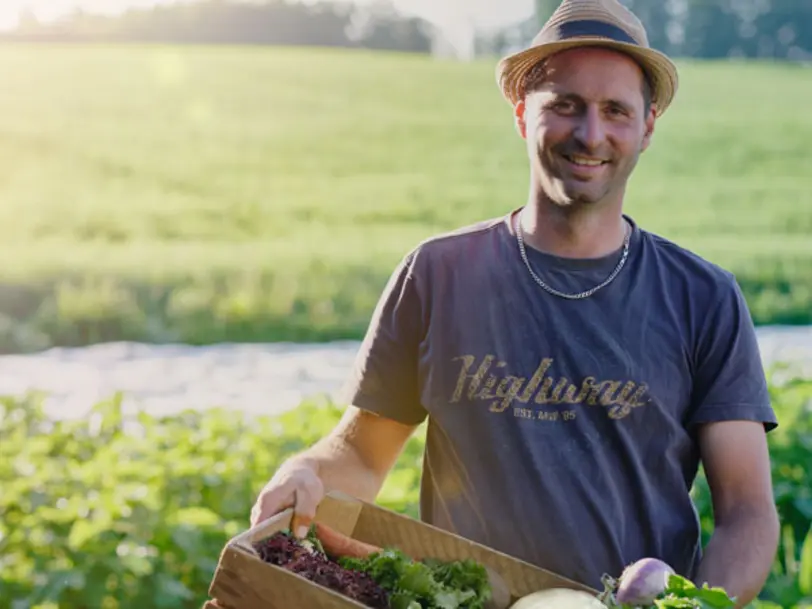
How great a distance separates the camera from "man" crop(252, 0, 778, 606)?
187 centimetres

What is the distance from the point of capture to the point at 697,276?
193 cm

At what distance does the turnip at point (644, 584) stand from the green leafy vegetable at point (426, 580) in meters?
0.19

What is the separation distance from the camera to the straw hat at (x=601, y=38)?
189cm

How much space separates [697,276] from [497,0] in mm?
5664

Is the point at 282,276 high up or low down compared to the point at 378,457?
down

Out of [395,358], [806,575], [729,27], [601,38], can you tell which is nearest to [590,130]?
[601,38]

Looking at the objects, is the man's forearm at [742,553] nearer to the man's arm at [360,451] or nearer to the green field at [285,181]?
the man's arm at [360,451]

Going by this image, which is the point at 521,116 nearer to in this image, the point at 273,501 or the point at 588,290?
the point at 588,290

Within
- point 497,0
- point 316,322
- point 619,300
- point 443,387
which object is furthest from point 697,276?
point 497,0

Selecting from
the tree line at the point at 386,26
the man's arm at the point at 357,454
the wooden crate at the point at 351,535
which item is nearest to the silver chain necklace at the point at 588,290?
the man's arm at the point at 357,454

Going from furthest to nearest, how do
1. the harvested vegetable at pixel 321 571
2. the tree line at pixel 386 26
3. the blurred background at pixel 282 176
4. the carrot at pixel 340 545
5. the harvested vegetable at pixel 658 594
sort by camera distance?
Answer: 1. the tree line at pixel 386 26
2. the blurred background at pixel 282 176
3. the carrot at pixel 340 545
4. the harvested vegetable at pixel 321 571
5. the harvested vegetable at pixel 658 594

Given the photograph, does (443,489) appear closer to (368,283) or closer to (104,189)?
(368,283)

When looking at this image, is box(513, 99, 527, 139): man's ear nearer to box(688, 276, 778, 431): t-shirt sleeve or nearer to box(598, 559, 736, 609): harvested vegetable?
box(688, 276, 778, 431): t-shirt sleeve

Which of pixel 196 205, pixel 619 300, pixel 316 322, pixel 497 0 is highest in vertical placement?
pixel 497 0
